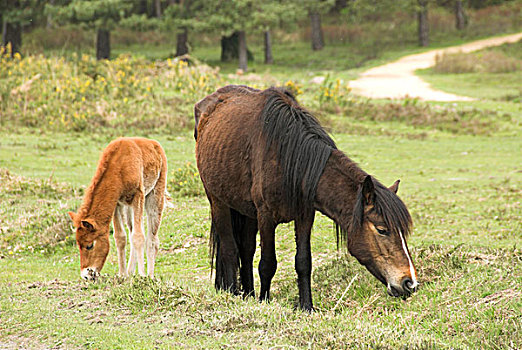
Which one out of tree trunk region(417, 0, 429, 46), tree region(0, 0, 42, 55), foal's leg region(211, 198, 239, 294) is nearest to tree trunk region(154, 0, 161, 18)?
tree region(0, 0, 42, 55)

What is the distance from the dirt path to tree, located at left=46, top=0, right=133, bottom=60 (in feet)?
35.4

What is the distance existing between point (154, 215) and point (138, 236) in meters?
0.78

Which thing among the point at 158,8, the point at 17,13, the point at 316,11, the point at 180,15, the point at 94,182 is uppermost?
the point at 158,8

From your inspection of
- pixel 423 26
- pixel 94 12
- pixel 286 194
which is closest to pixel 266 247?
pixel 286 194

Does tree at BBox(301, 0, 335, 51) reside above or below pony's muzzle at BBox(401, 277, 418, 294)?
above

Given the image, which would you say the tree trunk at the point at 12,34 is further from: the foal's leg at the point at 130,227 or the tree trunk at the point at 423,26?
the foal's leg at the point at 130,227

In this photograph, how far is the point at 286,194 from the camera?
587cm

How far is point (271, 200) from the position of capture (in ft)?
19.5

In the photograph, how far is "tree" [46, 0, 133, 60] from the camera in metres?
29.1

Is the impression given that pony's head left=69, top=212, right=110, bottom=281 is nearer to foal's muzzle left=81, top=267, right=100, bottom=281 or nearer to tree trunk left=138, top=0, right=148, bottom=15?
foal's muzzle left=81, top=267, right=100, bottom=281

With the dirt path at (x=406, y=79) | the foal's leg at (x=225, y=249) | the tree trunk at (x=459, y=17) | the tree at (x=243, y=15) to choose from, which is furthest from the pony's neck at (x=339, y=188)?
the tree trunk at (x=459, y=17)

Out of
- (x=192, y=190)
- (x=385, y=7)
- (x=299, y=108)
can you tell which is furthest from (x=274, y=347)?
(x=385, y=7)

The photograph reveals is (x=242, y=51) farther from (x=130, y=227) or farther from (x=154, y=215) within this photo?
(x=130, y=227)

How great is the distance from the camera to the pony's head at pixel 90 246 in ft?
23.0
